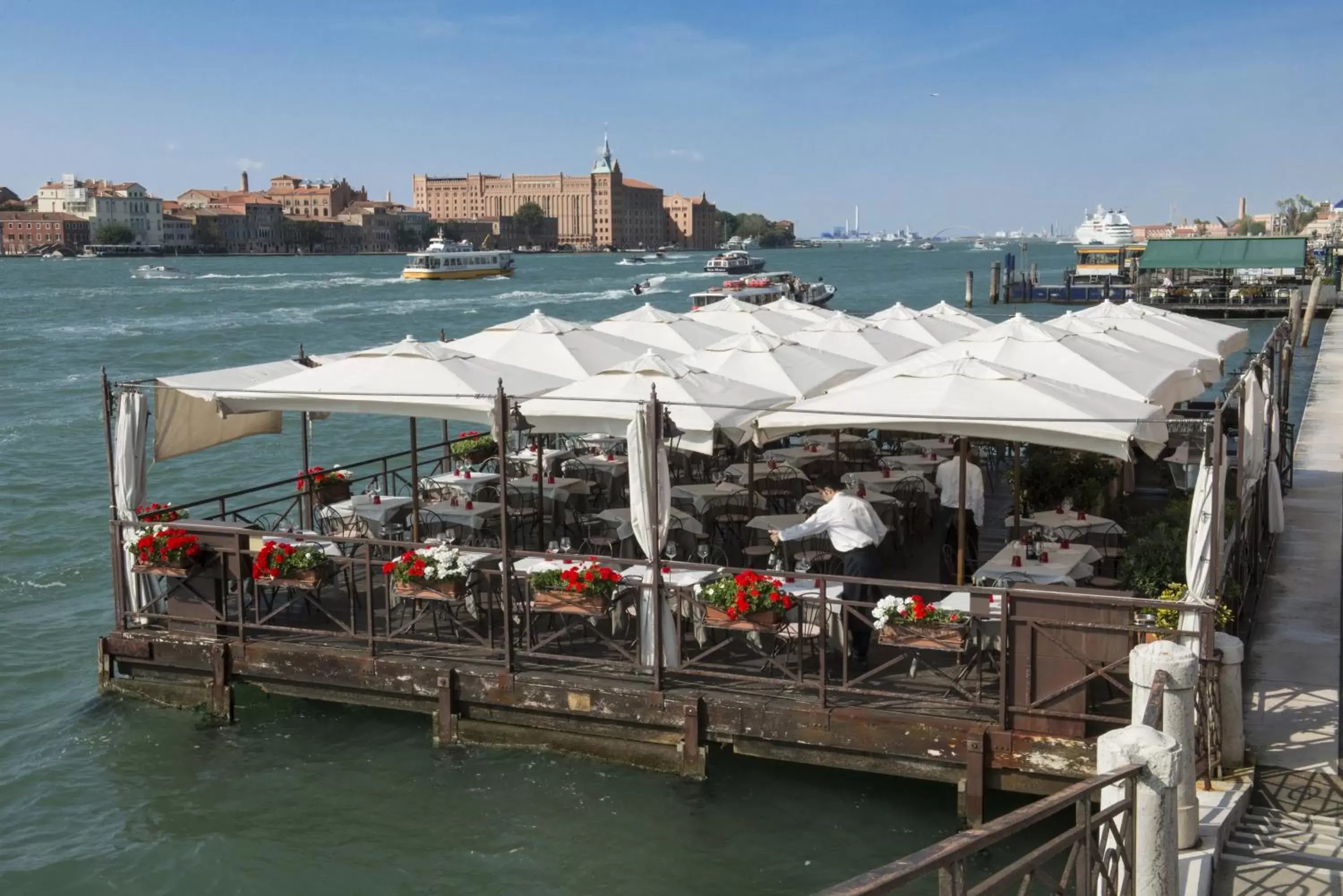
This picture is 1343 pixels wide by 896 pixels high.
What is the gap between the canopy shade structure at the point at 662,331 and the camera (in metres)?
17.3

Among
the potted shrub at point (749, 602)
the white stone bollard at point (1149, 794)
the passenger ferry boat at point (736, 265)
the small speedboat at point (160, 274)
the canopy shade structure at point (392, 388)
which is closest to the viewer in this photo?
the white stone bollard at point (1149, 794)

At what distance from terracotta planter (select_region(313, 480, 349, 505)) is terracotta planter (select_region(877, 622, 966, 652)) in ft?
24.0

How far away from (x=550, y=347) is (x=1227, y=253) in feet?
199

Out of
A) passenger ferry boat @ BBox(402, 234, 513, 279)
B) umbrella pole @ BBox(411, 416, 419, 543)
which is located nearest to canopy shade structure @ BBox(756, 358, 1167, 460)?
umbrella pole @ BBox(411, 416, 419, 543)

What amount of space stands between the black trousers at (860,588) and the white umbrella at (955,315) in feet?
38.1

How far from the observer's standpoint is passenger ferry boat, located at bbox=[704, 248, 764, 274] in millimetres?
133750

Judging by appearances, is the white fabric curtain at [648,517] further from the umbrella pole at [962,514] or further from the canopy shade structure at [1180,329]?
the canopy shade structure at [1180,329]

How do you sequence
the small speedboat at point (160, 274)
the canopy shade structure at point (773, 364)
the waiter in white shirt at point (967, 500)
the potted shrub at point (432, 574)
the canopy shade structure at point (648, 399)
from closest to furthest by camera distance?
the potted shrub at point (432, 574), the canopy shade structure at point (648, 399), the waiter in white shirt at point (967, 500), the canopy shade structure at point (773, 364), the small speedboat at point (160, 274)

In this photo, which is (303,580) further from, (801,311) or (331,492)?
(801,311)

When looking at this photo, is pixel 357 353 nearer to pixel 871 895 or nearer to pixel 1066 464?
pixel 1066 464

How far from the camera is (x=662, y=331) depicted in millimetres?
17656

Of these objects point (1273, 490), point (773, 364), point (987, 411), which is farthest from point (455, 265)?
point (987, 411)

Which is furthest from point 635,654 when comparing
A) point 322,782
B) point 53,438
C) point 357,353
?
point 53,438

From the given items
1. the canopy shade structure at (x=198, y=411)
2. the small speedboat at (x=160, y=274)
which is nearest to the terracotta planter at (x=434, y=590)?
the canopy shade structure at (x=198, y=411)
